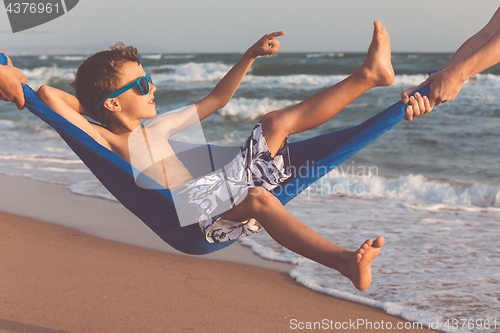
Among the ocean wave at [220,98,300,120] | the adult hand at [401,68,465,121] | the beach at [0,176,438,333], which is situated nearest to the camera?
the adult hand at [401,68,465,121]

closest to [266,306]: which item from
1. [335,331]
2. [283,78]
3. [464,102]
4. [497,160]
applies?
[335,331]

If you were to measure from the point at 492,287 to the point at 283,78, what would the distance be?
11.1 m

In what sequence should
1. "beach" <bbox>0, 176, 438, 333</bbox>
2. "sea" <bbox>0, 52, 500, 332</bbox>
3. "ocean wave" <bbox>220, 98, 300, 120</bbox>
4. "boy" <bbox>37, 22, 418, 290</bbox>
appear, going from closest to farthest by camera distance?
"boy" <bbox>37, 22, 418, 290</bbox>
"beach" <bbox>0, 176, 438, 333</bbox>
"sea" <bbox>0, 52, 500, 332</bbox>
"ocean wave" <bbox>220, 98, 300, 120</bbox>

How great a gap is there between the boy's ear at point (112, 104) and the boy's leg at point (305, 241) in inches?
24.6

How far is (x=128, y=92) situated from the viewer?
181 cm

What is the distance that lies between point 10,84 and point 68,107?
244mm

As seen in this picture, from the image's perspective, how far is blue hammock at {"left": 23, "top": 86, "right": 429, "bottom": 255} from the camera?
163 cm

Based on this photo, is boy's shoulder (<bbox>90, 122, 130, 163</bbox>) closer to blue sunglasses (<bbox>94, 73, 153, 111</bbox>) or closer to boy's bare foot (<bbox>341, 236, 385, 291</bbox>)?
blue sunglasses (<bbox>94, 73, 153, 111</bbox>)

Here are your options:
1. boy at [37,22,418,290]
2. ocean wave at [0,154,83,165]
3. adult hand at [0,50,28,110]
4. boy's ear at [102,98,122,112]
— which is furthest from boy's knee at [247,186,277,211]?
ocean wave at [0,154,83,165]

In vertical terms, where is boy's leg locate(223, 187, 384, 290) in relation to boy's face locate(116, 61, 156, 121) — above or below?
below

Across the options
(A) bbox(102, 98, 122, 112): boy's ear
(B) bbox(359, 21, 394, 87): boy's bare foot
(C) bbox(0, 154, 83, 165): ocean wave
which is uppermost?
(B) bbox(359, 21, 394, 87): boy's bare foot

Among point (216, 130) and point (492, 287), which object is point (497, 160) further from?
point (216, 130)

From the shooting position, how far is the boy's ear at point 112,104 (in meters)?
1.79

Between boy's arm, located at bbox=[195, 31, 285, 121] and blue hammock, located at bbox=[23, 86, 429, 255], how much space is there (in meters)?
0.45
